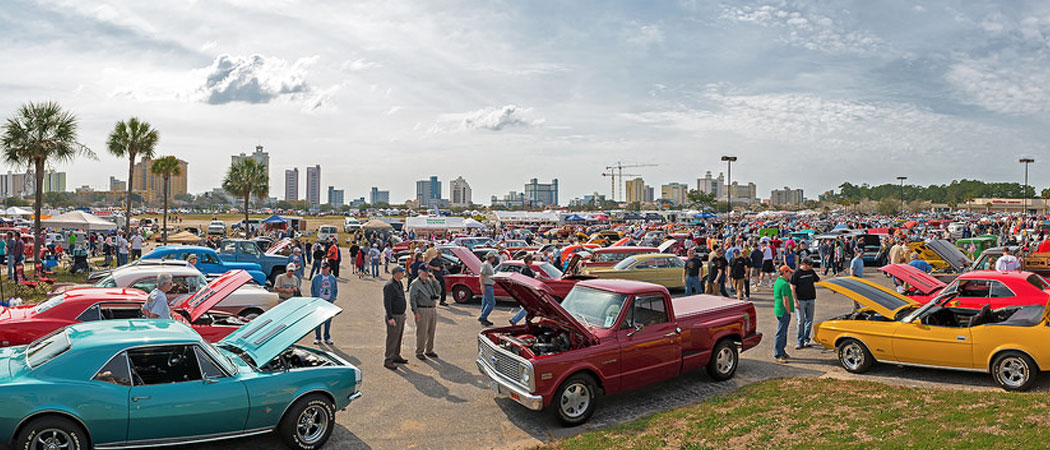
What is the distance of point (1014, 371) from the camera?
8.21 metres

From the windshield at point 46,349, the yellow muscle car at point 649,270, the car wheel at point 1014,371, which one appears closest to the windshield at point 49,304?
the windshield at point 46,349

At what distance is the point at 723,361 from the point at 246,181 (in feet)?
148

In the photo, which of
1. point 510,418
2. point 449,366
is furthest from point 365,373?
point 510,418

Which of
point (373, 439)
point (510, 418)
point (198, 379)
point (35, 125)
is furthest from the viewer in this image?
point (35, 125)

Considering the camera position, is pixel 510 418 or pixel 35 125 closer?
pixel 510 418

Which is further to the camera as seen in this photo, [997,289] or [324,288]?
[324,288]

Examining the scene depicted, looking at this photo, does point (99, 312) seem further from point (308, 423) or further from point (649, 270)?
point (649, 270)

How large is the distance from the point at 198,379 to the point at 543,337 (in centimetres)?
438

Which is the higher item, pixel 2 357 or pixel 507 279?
pixel 507 279

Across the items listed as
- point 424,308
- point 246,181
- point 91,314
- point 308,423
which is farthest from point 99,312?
point 246,181

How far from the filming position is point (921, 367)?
9133 millimetres

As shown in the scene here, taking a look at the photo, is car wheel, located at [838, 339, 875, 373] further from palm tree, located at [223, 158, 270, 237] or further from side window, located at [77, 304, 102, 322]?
palm tree, located at [223, 158, 270, 237]

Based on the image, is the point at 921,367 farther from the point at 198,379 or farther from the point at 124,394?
the point at 124,394

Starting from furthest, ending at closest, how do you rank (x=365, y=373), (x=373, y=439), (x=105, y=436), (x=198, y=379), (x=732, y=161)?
1. (x=732, y=161)
2. (x=365, y=373)
3. (x=373, y=439)
4. (x=198, y=379)
5. (x=105, y=436)
